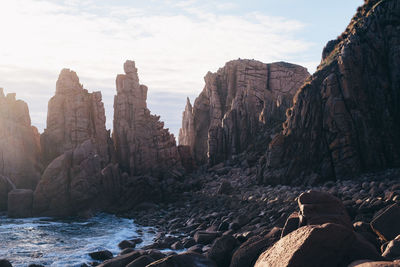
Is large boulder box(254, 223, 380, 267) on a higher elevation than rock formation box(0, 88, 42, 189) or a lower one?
lower

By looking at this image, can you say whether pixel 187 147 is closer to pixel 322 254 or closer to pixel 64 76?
pixel 64 76

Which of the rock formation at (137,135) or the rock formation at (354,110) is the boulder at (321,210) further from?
the rock formation at (137,135)

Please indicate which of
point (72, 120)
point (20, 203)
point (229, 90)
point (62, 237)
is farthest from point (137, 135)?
point (62, 237)

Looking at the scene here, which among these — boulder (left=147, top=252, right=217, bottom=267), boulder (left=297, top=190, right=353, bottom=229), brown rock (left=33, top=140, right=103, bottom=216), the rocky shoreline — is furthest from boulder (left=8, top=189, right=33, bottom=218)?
boulder (left=297, top=190, right=353, bottom=229)

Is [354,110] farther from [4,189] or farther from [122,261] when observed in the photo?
[4,189]

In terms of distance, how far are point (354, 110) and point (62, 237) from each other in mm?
29086

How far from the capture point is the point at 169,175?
61.0 metres

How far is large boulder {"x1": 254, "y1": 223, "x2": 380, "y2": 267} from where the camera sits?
508 inches

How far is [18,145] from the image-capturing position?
61.0m

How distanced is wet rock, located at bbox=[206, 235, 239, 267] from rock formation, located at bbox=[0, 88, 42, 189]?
4565cm

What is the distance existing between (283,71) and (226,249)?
74415mm

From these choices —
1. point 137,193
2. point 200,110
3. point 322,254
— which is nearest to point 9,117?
point 137,193

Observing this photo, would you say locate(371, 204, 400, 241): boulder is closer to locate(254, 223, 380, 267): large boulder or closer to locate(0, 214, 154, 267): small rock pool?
locate(254, 223, 380, 267): large boulder

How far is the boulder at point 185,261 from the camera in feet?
54.5
